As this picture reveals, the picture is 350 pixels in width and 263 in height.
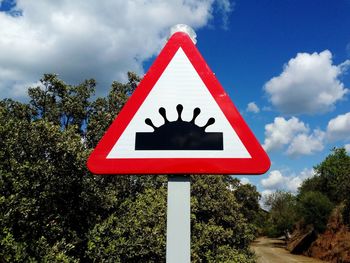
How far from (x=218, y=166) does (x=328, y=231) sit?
196 feet

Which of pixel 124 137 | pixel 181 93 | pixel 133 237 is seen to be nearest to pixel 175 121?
pixel 181 93

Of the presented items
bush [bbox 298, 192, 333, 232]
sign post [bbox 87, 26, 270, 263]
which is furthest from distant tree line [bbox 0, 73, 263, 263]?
bush [bbox 298, 192, 333, 232]

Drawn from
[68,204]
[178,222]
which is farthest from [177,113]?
[68,204]

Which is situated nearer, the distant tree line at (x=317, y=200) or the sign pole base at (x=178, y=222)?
the sign pole base at (x=178, y=222)

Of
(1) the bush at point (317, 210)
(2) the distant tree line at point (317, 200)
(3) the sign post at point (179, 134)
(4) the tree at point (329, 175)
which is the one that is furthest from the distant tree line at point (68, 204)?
(4) the tree at point (329, 175)

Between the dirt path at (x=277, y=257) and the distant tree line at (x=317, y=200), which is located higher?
the distant tree line at (x=317, y=200)

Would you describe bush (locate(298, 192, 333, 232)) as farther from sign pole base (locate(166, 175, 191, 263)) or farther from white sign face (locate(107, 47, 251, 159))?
sign pole base (locate(166, 175, 191, 263))

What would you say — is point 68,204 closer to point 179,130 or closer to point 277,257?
point 179,130

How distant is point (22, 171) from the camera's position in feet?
33.3

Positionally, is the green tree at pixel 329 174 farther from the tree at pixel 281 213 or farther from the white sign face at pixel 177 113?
the white sign face at pixel 177 113

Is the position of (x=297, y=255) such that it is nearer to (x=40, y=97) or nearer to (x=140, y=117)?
(x=40, y=97)

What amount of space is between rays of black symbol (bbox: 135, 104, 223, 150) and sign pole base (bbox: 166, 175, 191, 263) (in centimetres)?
20

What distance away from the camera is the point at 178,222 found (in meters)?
1.95

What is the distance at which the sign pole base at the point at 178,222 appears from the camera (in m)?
1.91
